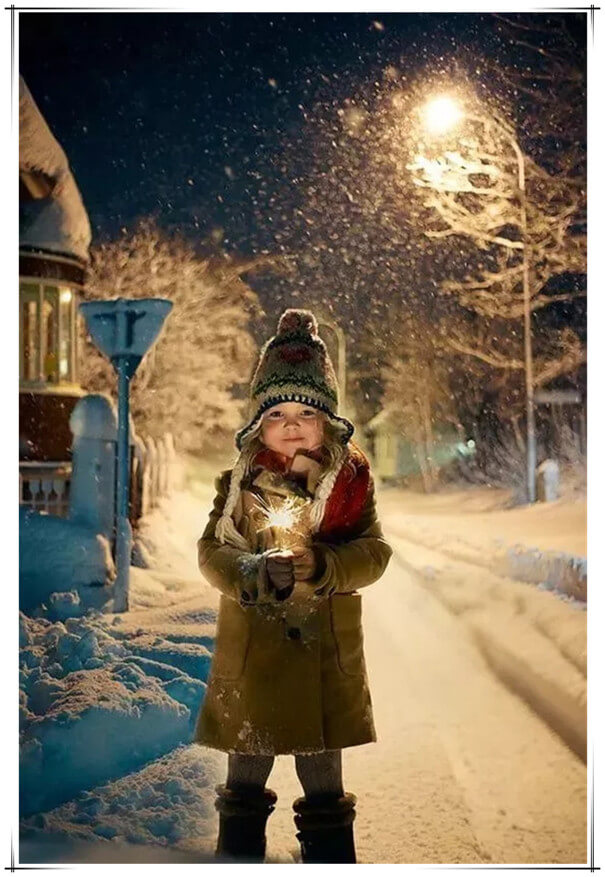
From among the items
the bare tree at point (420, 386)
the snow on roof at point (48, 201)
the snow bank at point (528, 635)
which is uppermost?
the snow on roof at point (48, 201)

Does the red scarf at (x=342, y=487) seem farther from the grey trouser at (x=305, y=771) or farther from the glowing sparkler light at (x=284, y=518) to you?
the grey trouser at (x=305, y=771)

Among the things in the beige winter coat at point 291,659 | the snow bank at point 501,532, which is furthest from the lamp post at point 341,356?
the beige winter coat at point 291,659

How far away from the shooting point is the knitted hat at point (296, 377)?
2.47 metres

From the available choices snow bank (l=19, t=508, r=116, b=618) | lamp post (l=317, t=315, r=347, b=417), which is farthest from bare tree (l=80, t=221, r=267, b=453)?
snow bank (l=19, t=508, r=116, b=618)

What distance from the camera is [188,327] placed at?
307cm

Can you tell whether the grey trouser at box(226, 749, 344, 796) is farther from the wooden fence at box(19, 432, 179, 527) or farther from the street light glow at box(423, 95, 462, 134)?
the street light glow at box(423, 95, 462, 134)

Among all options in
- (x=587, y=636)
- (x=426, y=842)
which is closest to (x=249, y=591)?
(x=426, y=842)

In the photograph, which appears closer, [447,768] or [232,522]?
[232,522]

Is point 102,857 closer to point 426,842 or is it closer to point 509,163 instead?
point 426,842

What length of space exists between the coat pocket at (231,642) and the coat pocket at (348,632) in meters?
0.25

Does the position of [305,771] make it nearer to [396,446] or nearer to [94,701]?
[94,701]

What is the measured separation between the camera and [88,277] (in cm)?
307

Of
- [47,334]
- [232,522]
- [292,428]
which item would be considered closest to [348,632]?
[232,522]

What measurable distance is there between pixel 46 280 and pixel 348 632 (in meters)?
1.59
